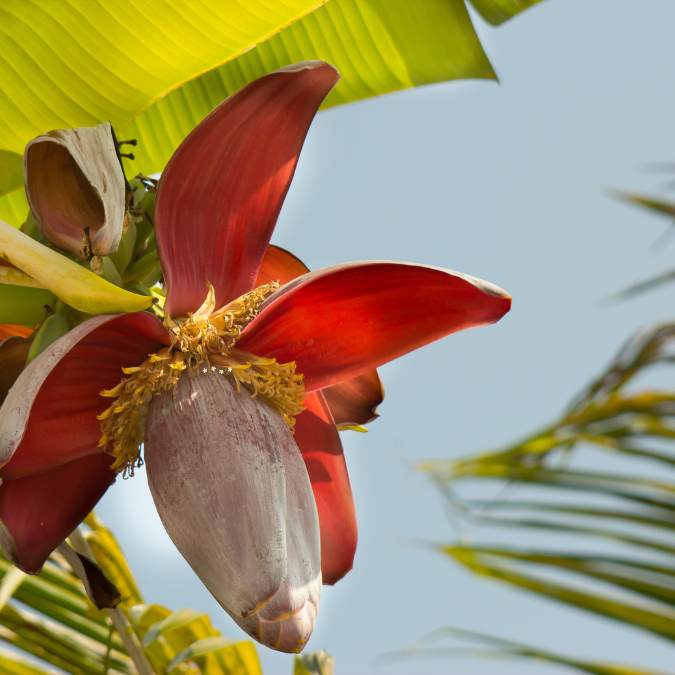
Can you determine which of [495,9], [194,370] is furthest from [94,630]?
[495,9]

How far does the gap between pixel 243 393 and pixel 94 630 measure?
47cm

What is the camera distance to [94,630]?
880 mm

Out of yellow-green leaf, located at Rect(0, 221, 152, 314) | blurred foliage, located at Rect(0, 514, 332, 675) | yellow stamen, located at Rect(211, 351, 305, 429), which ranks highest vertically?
yellow-green leaf, located at Rect(0, 221, 152, 314)

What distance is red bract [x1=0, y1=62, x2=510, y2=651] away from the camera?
44 centimetres

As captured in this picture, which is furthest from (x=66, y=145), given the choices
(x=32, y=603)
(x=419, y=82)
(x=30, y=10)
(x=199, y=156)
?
(x=32, y=603)

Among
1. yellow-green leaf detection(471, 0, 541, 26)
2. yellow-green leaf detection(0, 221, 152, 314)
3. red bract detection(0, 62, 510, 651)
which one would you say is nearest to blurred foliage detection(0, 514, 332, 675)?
red bract detection(0, 62, 510, 651)

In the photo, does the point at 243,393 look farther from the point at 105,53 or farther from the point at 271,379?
the point at 105,53

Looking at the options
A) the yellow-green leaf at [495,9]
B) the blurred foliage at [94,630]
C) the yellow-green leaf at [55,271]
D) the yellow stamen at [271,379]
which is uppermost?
the yellow-green leaf at [495,9]

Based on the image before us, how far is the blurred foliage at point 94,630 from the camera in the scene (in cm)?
73

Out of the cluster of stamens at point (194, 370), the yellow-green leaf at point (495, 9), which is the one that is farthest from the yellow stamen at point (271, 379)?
the yellow-green leaf at point (495, 9)

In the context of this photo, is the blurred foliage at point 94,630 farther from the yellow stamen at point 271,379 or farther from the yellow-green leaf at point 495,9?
the yellow-green leaf at point 495,9

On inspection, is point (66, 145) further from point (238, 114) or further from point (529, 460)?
point (529, 460)

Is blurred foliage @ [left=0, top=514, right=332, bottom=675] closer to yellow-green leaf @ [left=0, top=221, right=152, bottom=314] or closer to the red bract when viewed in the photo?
the red bract

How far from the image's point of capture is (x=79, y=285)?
419 millimetres
